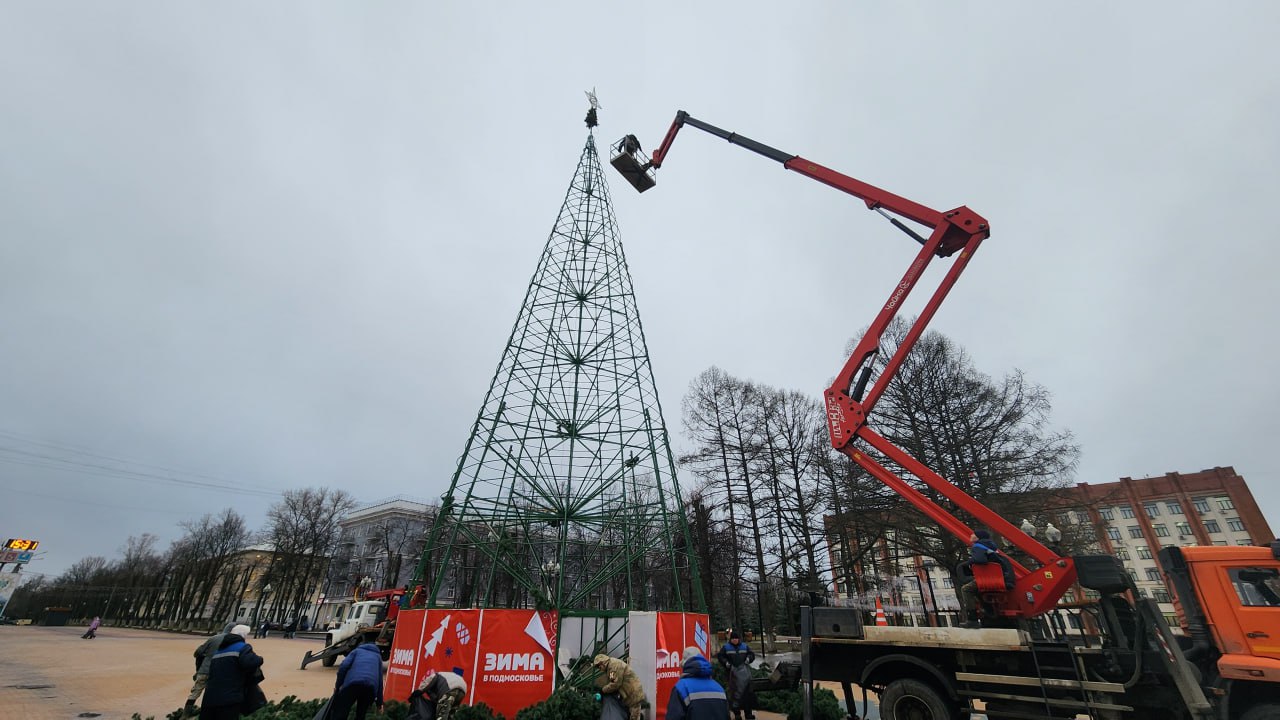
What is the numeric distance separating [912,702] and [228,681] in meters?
9.28

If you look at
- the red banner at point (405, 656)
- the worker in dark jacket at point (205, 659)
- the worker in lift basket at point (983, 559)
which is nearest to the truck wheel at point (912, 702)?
the worker in lift basket at point (983, 559)

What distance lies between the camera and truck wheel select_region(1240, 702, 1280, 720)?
5.95 metres

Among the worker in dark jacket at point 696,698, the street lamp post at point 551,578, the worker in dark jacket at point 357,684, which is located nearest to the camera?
the worker in dark jacket at point 696,698

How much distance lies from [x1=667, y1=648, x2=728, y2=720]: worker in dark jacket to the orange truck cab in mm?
6595

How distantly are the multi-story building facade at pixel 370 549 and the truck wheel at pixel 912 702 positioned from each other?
46.4 meters

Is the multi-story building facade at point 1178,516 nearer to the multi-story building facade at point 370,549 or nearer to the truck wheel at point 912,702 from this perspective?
the truck wheel at point 912,702

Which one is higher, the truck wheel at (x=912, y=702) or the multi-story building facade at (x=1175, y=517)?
the multi-story building facade at (x=1175, y=517)

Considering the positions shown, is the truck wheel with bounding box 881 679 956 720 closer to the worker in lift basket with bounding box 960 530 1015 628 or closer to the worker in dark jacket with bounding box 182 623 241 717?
the worker in lift basket with bounding box 960 530 1015 628

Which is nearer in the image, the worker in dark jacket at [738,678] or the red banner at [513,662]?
the red banner at [513,662]

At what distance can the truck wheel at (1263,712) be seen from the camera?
595 cm

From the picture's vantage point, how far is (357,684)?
6.13m

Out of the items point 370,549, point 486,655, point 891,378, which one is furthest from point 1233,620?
point 370,549

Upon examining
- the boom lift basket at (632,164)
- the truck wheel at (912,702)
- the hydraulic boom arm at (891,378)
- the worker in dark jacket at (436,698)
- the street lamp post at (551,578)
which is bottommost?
the truck wheel at (912,702)

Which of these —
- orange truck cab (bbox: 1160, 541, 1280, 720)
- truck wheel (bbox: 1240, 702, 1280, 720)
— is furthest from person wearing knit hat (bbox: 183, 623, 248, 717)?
truck wheel (bbox: 1240, 702, 1280, 720)
